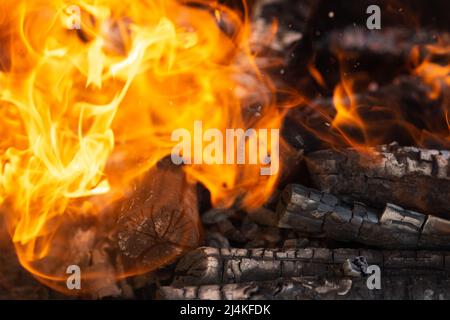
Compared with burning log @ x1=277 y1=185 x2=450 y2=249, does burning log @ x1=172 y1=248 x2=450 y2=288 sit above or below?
below

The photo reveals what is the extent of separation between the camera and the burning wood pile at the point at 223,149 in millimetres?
3045

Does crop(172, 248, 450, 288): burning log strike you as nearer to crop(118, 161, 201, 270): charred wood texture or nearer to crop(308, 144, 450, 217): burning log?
crop(118, 161, 201, 270): charred wood texture

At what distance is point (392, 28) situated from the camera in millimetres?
3686

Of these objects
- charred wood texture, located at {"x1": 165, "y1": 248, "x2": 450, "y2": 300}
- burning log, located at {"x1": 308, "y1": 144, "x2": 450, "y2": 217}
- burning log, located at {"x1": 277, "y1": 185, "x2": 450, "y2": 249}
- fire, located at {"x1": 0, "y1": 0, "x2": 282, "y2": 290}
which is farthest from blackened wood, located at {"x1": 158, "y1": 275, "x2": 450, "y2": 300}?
fire, located at {"x1": 0, "y1": 0, "x2": 282, "y2": 290}

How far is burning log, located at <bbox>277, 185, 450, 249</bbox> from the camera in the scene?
3051 mm

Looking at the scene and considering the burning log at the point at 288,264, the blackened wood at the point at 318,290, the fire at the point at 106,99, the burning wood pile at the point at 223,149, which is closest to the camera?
the blackened wood at the point at 318,290

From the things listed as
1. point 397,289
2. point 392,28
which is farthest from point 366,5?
point 397,289

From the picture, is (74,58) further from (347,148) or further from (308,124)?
(347,148)

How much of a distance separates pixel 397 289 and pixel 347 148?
0.98m

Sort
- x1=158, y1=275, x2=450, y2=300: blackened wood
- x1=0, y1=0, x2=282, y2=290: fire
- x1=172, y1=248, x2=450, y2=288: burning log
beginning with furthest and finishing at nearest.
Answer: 1. x1=0, y1=0, x2=282, y2=290: fire
2. x1=172, y1=248, x2=450, y2=288: burning log
3. x1=158, y1=275, x2=450, y2=300: blackened wood

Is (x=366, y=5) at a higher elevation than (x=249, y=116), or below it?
higher

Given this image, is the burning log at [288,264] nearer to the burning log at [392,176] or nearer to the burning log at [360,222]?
the burning log at [360,222]

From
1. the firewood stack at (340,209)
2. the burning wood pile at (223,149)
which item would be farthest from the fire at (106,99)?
the firewood stack at (340,209)

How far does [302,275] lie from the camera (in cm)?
289
